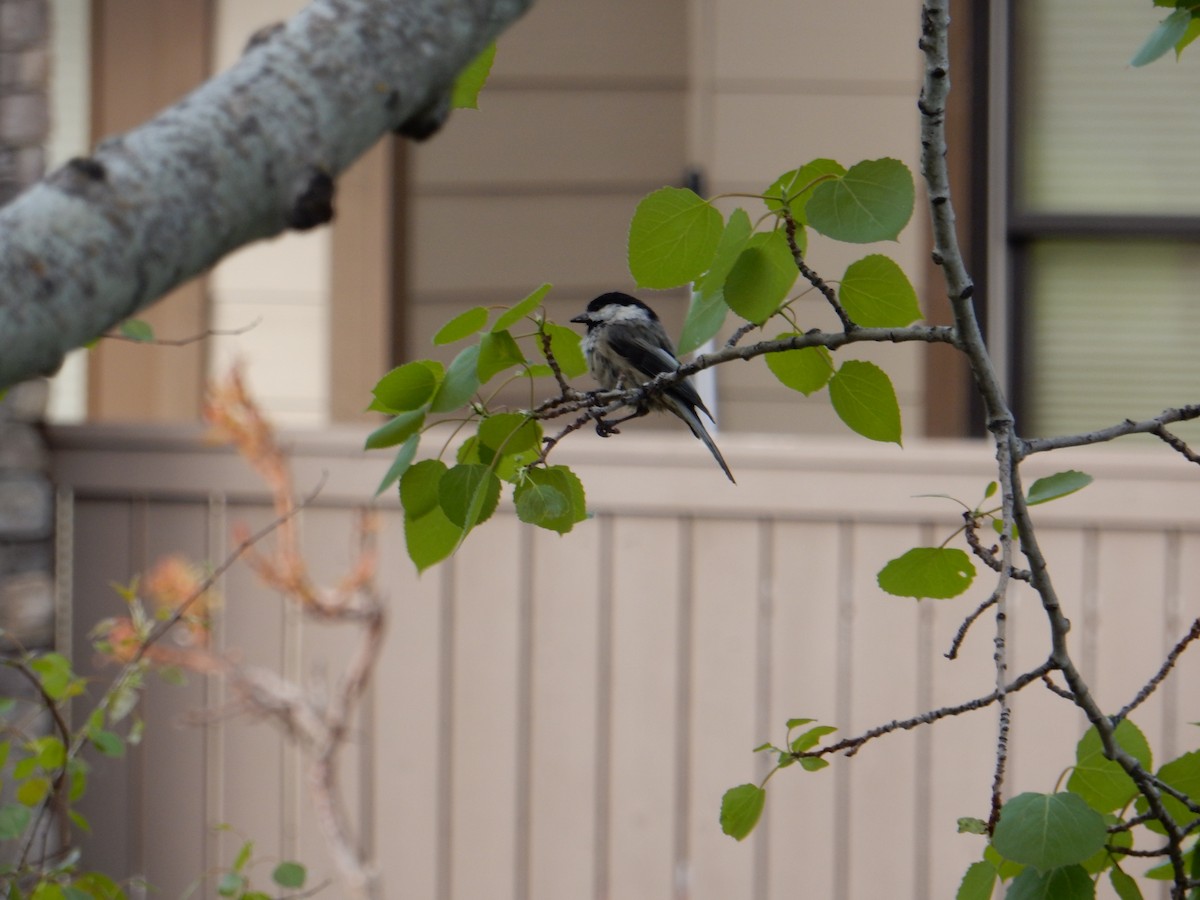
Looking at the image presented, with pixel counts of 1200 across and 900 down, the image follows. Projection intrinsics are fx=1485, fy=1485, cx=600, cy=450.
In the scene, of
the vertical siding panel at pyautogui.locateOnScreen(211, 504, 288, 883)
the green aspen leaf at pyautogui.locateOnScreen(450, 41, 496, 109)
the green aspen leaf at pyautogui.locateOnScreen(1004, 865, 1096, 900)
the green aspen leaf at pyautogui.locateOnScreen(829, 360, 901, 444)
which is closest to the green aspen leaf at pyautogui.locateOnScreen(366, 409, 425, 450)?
the green aspen leaf at pyautogui.locateOnScreen(829, 360, 901, 444)

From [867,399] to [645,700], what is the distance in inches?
95.9

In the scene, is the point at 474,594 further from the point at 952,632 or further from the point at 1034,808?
the point at 1034,808

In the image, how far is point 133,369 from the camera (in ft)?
13.8

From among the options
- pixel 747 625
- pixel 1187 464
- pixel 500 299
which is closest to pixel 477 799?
pixel 747 625

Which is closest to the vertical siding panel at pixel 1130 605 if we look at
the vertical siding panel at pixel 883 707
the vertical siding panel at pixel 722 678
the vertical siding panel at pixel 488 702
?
the vertical siding panel at pixel 883 707

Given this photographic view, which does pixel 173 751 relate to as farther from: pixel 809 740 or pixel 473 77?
pixel 809 740

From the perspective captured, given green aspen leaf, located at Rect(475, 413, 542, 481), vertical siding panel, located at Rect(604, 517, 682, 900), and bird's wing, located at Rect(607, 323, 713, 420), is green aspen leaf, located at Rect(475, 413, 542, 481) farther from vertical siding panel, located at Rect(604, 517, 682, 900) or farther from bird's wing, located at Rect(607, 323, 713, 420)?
vertical siding panel, located at Rect(604, 517, 682, 900)

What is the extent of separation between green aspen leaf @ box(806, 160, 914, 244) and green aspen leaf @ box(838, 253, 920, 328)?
0.32 ft

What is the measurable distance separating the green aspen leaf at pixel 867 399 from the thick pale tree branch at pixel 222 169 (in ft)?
1.55

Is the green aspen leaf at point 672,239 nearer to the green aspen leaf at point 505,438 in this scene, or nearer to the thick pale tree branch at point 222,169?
the green aspen leaf at point 505,438

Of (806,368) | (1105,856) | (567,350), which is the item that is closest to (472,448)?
(567,350)

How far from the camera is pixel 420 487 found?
44.2 inches

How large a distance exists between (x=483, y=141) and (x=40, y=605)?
1740 millimetres

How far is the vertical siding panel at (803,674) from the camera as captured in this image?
341 cm
